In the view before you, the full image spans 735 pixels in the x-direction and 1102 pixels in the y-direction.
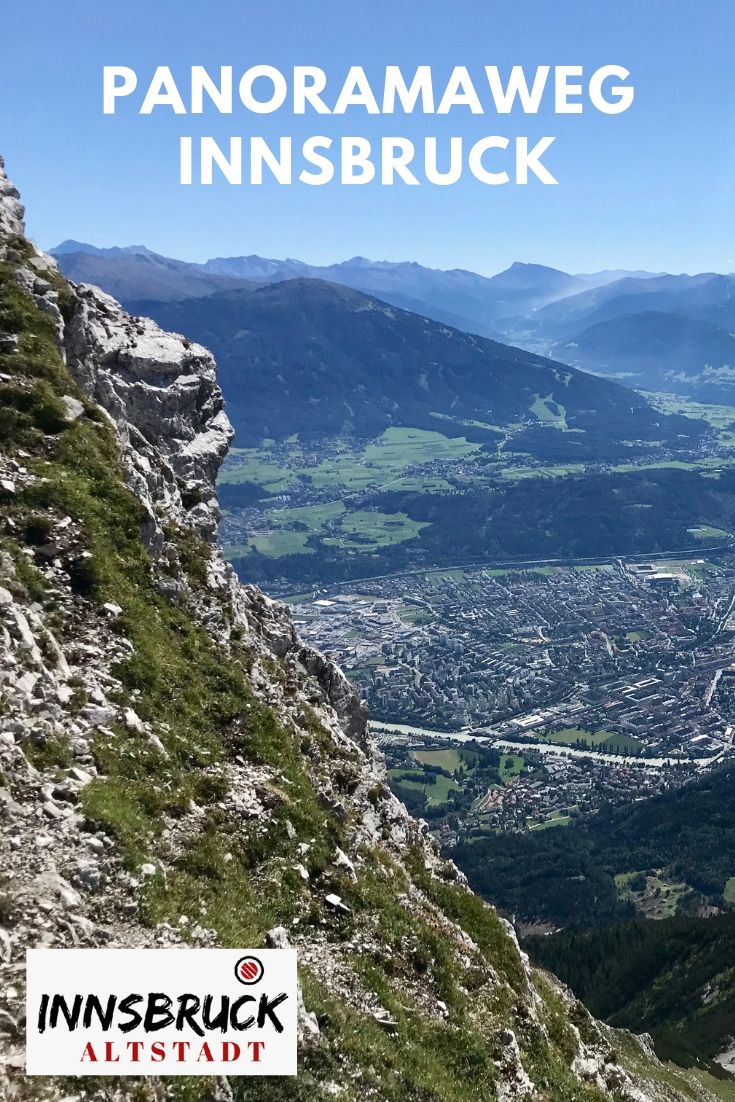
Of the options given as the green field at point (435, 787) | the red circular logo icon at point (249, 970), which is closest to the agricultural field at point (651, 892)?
the green field at point (435, 787)

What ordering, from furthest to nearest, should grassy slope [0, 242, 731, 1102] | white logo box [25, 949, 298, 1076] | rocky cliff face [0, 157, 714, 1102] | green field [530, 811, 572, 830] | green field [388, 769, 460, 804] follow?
green field [388, 769, 460, 804]
green field [530, 811, 572, 830]
grassy slope [0, 242, 731, 1102]
rocky cliff face [0, 157, 714, 1102]
white logo box [25, 949, 298, 1076]

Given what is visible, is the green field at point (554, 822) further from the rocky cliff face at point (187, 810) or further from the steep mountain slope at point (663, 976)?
the rocky cliff face at point (187, 810)

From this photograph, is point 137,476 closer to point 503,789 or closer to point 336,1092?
point 336,1092

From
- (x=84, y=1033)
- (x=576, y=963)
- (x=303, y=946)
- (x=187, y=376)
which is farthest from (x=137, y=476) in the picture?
(x=576, y=963)

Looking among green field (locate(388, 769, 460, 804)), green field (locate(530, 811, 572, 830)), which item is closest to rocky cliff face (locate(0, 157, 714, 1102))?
green field (locate(530, 811, 572, 830))

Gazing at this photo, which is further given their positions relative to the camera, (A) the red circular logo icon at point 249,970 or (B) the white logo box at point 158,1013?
(A) the red circular logo icon at point 249,970

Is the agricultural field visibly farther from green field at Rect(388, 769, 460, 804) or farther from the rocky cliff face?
the rocky cliff face
